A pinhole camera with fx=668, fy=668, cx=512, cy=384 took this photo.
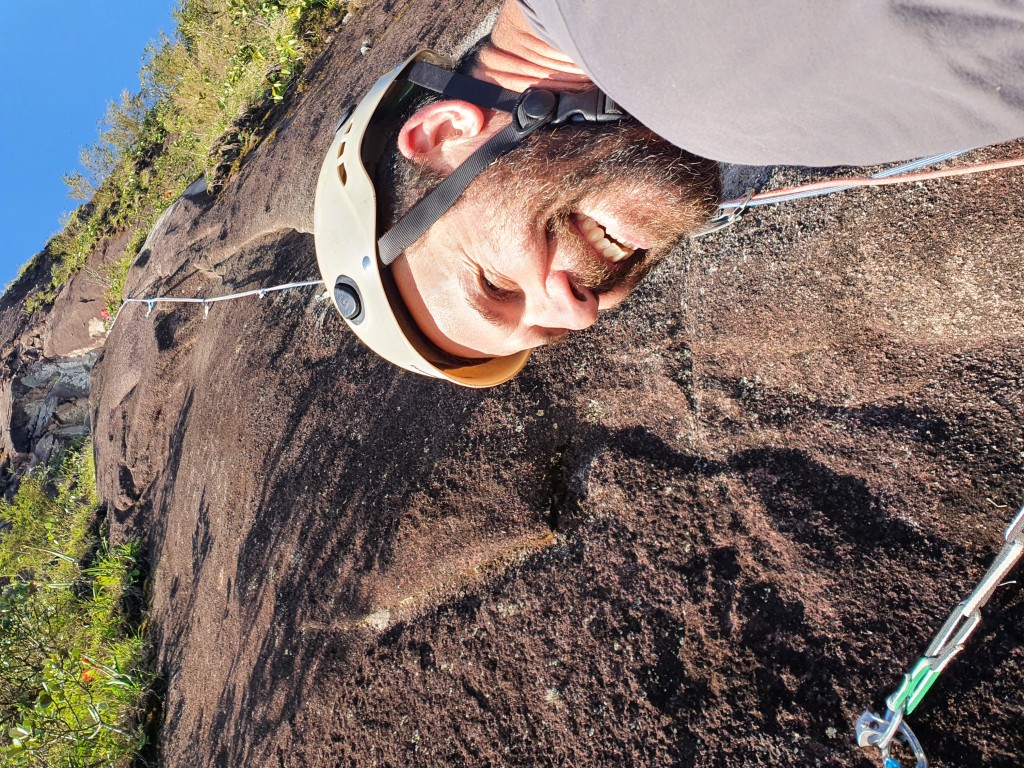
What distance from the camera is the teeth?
1.67 metres

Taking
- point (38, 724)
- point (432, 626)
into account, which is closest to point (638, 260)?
point (432, 626)

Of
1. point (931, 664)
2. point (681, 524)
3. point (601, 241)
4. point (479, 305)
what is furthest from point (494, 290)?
point (931, 664)

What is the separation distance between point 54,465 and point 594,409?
9011mm

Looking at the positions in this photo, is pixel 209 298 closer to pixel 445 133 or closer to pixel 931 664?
pixel 445 133

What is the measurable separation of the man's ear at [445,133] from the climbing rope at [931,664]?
54.0 inches

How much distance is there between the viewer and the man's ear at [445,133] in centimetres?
164

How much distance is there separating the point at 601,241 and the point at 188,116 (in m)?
8.21

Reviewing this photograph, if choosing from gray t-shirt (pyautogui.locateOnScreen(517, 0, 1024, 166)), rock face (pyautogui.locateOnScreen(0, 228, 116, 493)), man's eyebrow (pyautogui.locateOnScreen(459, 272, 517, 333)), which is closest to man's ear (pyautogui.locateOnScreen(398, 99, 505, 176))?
man's eyebrow (pyautogui.locateOnScreen(459, 272, 517, 333))

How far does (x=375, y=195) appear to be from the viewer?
1.76 meters

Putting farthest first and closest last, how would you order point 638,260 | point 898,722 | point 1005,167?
point 638,260, point 1005,167, point 898,722

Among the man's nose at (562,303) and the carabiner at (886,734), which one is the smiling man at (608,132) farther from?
the carabiner at (886,734)

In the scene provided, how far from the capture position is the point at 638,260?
5.92 ft

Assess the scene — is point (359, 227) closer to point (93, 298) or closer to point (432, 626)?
point (432, 626)

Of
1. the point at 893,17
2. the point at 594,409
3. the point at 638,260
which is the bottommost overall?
the point at 594,409
